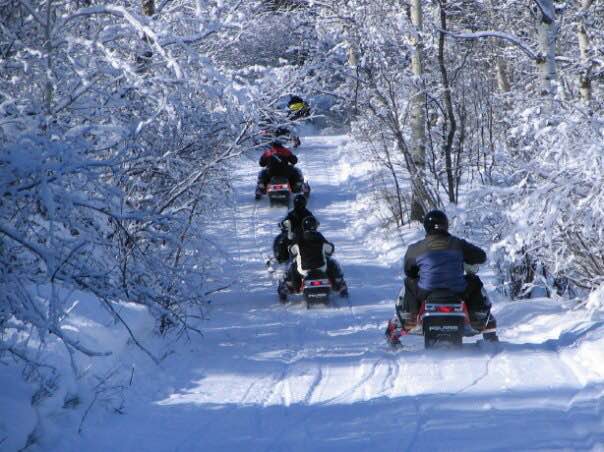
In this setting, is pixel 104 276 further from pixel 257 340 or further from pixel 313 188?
pixel 313 188

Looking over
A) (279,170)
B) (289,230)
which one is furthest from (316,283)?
(279,170)

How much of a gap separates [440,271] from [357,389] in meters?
2.10

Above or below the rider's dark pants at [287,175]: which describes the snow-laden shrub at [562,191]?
above

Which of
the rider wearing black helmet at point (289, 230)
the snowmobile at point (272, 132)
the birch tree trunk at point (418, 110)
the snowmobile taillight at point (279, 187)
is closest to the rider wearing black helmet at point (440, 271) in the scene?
the snowmobile at point (272, 132)

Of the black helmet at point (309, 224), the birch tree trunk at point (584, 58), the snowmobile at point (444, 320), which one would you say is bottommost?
the snowmobile at point (444, 320)

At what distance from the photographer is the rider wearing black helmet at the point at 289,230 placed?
47.6ft

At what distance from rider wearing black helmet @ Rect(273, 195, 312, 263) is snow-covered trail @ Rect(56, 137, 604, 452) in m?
1.81

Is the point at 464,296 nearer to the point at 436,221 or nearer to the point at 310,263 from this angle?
the point at 436,221

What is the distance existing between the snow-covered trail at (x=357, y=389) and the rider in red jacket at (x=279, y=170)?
834cm

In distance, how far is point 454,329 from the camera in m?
8.98

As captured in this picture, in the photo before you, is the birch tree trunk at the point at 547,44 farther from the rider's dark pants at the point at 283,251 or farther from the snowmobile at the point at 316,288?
the rider's dark pants at the point at 283,251

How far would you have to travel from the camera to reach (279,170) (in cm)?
2086

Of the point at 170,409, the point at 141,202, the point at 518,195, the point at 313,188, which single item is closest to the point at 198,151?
the point at 141,202

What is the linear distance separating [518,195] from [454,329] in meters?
1.61
